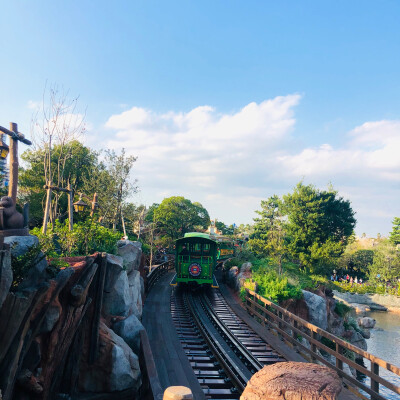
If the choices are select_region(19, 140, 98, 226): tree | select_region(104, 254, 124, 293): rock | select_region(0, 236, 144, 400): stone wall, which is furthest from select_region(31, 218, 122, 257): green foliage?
select_region(19, 140, 98, 226): tree

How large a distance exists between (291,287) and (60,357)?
1540cm

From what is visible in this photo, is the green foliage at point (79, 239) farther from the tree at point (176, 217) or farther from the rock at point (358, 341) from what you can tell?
the tree at point (176, 217)

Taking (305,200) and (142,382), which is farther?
(305,200)

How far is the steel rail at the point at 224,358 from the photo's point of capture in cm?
823

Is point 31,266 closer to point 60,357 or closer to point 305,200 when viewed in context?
point 60,357

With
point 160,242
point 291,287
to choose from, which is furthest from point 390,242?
point 291,287

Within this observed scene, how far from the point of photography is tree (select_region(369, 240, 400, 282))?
152 feet

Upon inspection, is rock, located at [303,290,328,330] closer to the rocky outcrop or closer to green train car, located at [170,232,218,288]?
green train car, located at [170,232,218,288]

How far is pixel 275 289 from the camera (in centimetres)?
1795

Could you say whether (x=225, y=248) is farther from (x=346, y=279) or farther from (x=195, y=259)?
(x=346, y=279)

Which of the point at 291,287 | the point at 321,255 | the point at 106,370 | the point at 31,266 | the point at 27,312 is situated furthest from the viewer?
the point at 321,255

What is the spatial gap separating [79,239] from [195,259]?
8496 millimetres

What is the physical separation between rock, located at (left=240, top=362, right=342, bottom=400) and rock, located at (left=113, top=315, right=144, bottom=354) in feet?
27.0

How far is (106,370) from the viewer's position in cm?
802
